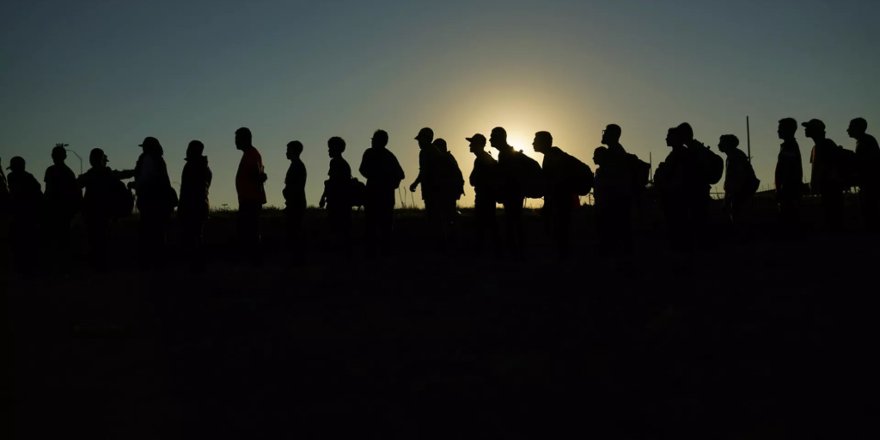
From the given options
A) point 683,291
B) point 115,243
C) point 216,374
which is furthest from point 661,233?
point 216,374

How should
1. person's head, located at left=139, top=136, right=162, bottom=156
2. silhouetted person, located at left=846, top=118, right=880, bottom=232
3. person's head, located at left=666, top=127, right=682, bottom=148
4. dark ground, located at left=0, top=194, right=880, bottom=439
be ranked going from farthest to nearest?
silhouetted person, located at left=846, top=118, right=880, bottom=232, person's head, located at left=139, top=136, right=162, bottom=156, person's head, located at left=666, top=127, right=682, bottom=148, dark ground, located at left=0, top=194, right=880, bottom=439

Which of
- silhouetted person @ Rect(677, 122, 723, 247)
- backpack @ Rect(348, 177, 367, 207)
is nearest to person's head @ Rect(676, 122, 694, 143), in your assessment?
silhouetted person @ Rect(677, 122, 723, 247)

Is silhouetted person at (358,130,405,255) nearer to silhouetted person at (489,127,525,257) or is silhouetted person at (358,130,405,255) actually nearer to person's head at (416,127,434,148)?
person's head at (416,127,434,148)

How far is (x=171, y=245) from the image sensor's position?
1600 centimetres

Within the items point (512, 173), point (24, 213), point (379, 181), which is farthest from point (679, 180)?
point (24, 213)

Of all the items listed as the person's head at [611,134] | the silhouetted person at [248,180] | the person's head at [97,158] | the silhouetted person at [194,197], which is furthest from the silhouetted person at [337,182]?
the person's head at [611,134]

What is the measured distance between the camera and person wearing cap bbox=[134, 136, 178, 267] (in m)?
12.5

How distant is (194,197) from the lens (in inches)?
492

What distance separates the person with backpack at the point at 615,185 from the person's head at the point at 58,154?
7.14m

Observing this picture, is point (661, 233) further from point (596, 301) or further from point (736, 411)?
point (736, 411)

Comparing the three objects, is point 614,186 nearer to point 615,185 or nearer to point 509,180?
point 615,185

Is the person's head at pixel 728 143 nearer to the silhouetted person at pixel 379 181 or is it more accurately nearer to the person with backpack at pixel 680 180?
the person with backpack at pixel 680 180

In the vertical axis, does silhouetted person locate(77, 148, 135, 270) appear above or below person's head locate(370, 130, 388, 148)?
below

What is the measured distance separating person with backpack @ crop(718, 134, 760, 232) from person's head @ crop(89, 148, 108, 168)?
341 inches
